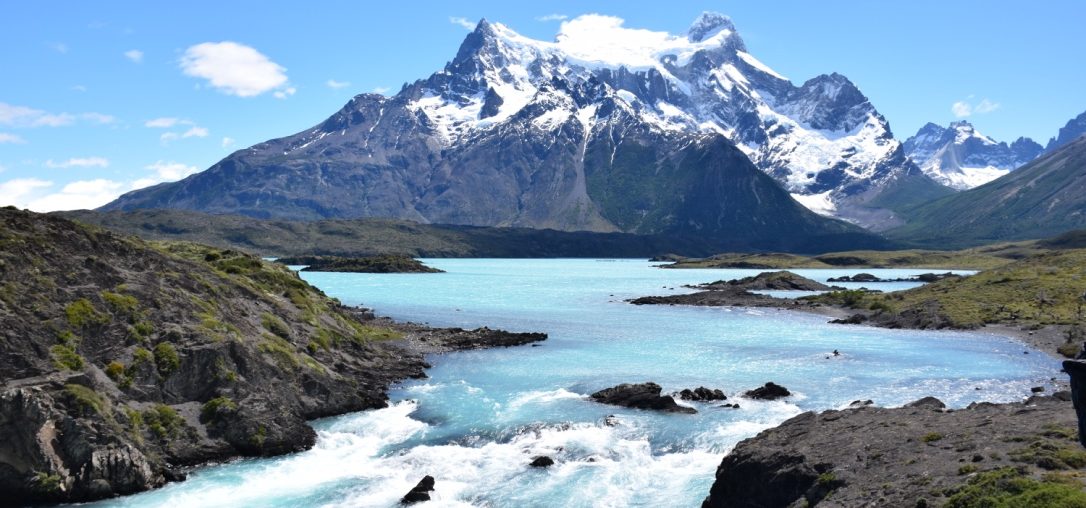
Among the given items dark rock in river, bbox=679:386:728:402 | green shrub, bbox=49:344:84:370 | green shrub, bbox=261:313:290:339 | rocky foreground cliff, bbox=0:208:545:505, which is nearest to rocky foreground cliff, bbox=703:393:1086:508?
dark rock in river, bbox=679:386:728:402

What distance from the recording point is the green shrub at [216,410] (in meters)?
50.0

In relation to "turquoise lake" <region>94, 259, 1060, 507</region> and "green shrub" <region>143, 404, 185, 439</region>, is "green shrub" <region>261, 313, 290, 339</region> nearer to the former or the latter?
"turquoise lake" <region>94, 259, 1060, 507</region>

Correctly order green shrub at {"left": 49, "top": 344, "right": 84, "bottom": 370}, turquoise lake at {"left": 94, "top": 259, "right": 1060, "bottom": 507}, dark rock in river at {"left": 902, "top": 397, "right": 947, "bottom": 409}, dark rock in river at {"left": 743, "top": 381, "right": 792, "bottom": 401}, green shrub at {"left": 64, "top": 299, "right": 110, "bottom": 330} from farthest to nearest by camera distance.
Result: 1. dark rock in river at {"left": 743, "top": 381, "right": 792, "bottom": 401}
2. green shrub at {"left": 64, "top": 299, "right": 110, "bottom": 330}
3. dark rock in river at {"left": 902, "top": 397, "right": 947, "bottom": 409}
4. green shrub at {"left": 49, "top": 344, "right": 84, "bottom": 370}
5. turquoise lake at {"left": 94, "top": 259, "right": 1060, "bottom": 507}

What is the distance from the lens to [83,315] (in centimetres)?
5147

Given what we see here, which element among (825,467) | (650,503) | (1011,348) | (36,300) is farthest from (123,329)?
(1011,348)

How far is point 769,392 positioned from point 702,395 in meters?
6.08

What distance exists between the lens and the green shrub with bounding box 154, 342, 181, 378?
169 ft

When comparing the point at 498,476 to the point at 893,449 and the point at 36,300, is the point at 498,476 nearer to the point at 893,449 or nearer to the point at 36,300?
the point at 893,449

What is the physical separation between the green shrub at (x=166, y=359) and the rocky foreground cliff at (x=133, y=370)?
0.11 meters

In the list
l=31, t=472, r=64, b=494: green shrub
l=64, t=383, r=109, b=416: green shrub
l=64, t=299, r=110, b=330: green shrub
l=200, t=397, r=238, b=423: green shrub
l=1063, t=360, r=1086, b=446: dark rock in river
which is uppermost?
l=64, t=299, r=110, b=330: green shrub

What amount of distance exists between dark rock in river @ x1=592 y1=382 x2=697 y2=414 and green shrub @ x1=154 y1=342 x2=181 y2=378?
1289 inches

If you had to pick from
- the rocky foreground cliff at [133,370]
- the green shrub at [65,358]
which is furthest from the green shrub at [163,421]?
the green shrub at [65,358]

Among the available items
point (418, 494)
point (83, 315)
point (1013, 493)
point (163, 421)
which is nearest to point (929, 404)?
point (1013, 493)

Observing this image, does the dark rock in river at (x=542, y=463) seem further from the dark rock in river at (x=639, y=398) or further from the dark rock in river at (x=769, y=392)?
the dark rock in river at (x=769, y=392)
